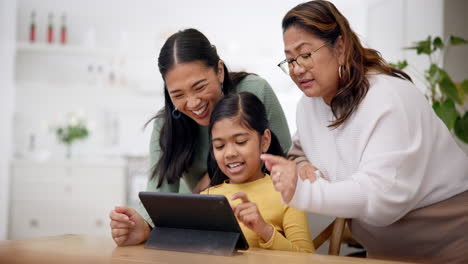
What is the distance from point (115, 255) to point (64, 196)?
470 centimetres

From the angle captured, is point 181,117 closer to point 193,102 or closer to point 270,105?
point 193,102

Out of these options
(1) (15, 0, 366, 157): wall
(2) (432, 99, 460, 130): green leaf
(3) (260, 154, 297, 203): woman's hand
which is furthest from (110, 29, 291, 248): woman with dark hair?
(1) (15, 0, 366, 157): wall

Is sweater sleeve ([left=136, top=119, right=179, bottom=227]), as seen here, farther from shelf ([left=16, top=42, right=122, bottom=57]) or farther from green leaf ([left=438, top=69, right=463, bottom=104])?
shelf ([left=16, top=42, right=122, bottom=57])

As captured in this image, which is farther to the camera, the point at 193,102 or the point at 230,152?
the point at 193,102

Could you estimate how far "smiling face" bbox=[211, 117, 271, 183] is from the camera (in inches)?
59.3

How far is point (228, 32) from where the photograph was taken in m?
6.22

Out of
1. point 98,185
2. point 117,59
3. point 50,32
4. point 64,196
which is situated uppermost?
point 50,32

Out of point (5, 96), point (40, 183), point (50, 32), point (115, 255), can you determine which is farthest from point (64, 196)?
point (115, 255)

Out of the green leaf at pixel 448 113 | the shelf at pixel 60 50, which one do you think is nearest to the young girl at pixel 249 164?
the green leaf at pixel 448 113

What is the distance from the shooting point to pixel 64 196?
5.43 meters

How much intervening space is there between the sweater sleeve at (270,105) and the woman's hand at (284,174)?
0.74 meters

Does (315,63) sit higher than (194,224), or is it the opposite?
(315,63)

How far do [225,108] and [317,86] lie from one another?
32 cm

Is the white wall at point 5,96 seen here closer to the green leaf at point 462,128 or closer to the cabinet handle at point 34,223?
the cabinet handle at point 34,223
